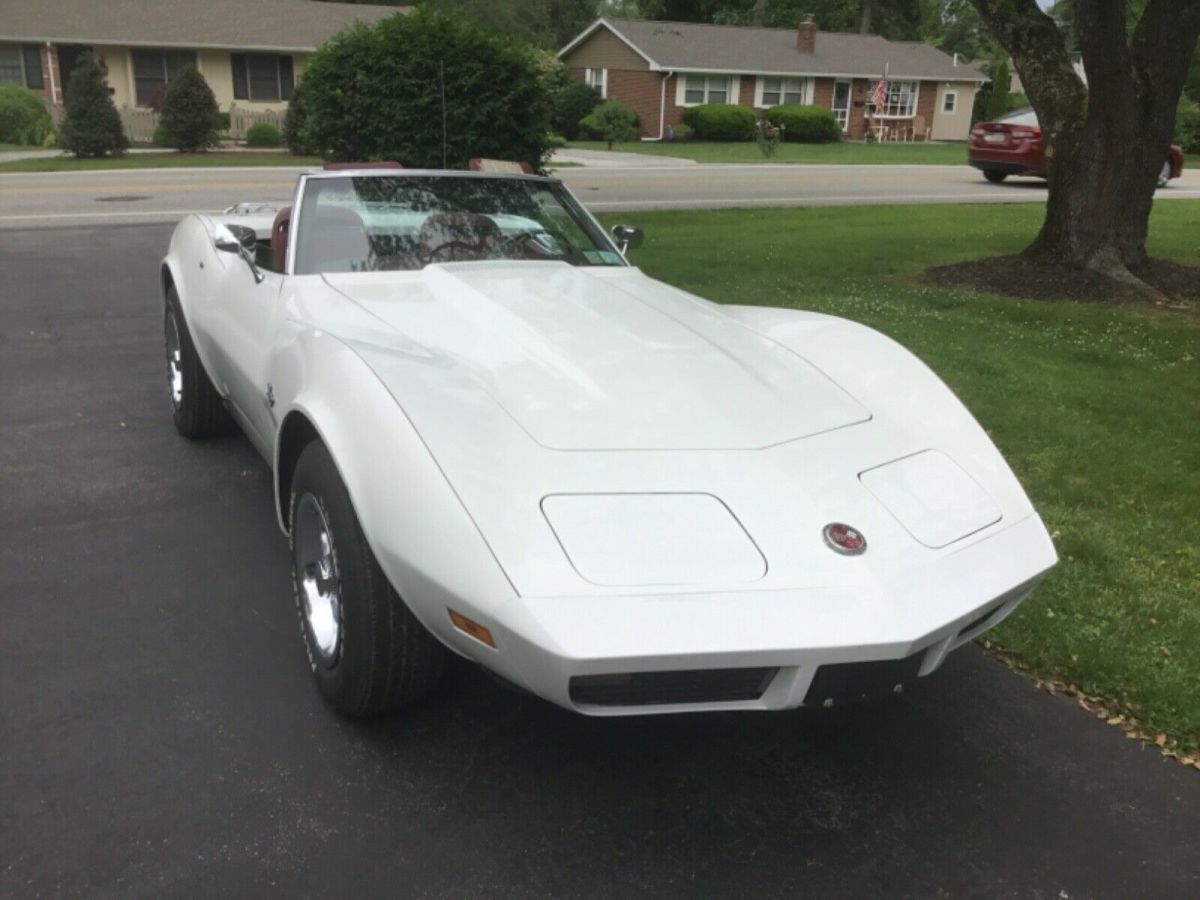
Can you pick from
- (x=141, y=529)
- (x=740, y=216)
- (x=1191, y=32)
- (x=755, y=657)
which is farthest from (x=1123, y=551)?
(x=740, y=216)

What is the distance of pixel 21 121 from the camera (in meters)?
29.1

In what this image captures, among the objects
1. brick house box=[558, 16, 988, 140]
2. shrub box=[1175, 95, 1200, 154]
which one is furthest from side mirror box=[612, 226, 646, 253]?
brick house box=[558, 16, 988, 140]

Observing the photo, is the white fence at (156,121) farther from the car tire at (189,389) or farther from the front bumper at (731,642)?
the front bumper at (731,642)

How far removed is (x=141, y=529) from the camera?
13.9ft

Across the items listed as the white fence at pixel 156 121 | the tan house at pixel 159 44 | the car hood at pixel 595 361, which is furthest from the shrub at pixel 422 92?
the tan house at pixel 159 44

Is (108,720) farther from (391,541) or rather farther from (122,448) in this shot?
(122,448)

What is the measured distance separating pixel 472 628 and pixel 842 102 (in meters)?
47.3

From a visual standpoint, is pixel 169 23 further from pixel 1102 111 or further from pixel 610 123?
pixel 1102 111

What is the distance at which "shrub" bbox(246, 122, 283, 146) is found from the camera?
95.0 feet

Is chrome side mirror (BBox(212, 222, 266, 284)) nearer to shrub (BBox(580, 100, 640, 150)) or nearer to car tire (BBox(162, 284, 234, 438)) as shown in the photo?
car tire (BBox(162, 284, 234, 438))

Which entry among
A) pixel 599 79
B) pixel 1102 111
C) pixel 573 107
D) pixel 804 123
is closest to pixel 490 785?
pixel 1102 111

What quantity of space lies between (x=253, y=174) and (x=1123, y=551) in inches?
786

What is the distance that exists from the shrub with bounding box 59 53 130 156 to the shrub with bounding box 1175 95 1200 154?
1281 inches

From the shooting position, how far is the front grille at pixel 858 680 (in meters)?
2.24
